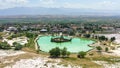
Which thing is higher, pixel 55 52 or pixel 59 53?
pixel 55 52

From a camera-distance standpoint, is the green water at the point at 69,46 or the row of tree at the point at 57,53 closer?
the row of tree at the point at 57,53

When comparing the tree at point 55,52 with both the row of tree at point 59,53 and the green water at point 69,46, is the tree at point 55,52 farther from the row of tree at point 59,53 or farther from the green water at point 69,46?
the green water at point 69,46

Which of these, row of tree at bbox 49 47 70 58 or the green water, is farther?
the green water

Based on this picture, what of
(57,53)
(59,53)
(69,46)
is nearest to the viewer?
(57,53)

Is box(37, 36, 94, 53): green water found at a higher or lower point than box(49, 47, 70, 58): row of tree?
lower

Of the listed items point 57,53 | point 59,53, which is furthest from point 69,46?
point 57,53

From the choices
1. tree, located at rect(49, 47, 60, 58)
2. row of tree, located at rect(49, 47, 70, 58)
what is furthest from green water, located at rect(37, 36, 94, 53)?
tree, located at rect(49, 47, 60, 58)

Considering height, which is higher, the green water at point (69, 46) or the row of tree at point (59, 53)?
the row of tree at point (59, 53)

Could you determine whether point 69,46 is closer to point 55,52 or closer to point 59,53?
point 59,53

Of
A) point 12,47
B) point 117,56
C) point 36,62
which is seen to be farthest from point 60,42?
point 36,62

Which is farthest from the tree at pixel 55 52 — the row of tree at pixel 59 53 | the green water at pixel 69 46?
the green water at pixel 69 46

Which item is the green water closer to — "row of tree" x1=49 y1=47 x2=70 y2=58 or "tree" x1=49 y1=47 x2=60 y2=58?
"row of tree" x1=49 y1=47 x2=70 y2=58

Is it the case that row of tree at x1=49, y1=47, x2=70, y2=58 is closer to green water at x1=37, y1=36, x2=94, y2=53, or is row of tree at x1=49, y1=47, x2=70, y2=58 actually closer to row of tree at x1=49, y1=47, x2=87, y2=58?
row of tree at x1=49, y1=47, x2=87, y2=58
